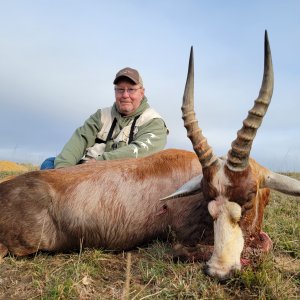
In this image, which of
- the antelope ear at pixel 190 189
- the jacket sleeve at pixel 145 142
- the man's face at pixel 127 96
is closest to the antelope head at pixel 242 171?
the antelope ear at pixel 190 189

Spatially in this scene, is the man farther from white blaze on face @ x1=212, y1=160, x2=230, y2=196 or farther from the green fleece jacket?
white blaze on face @ x1=212, y1=160, x2=230, y2=196

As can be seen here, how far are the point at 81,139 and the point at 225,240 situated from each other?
469cm

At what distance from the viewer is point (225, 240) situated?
396cm

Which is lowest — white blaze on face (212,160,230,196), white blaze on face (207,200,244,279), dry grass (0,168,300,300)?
dry grass (0,168,300,300)

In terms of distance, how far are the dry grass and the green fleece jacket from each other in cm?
250

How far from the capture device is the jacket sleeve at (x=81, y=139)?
7874 mm

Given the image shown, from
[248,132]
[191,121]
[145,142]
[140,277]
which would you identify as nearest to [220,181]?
[248,132]

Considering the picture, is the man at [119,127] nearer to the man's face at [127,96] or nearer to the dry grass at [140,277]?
the man's face at [127,96]

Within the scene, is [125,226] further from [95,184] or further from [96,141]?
[96,141]

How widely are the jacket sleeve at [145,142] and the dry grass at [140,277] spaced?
6.93 ft

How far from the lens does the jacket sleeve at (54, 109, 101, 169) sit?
25.8 ft

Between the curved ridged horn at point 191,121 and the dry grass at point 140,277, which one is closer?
the dry grass at point 140,277

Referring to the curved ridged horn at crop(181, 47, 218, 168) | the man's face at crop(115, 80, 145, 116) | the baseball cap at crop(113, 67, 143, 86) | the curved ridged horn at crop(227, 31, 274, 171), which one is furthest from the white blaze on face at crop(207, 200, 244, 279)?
the baseball cap at crop(113, 67, 143, 86)

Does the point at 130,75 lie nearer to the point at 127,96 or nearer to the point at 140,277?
the point at 127,96
